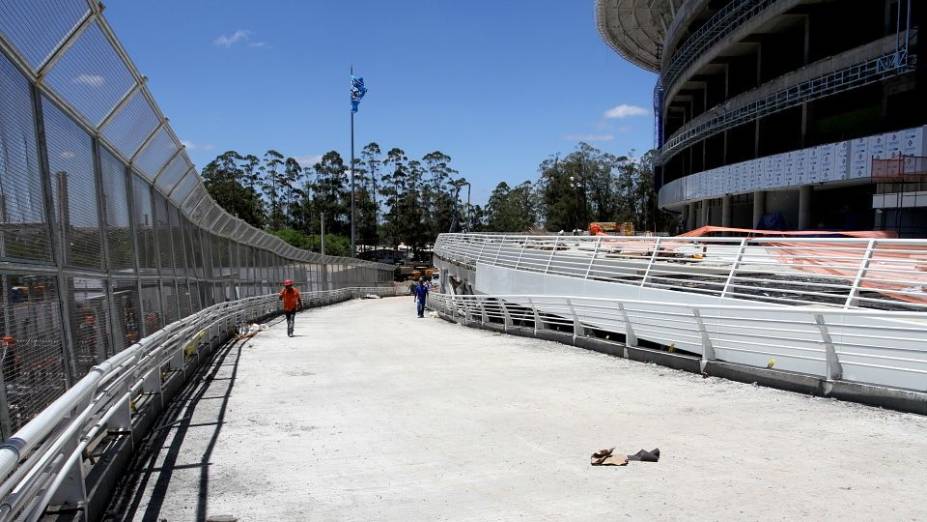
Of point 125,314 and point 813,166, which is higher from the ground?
point 813,166

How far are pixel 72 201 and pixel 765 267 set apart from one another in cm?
1061

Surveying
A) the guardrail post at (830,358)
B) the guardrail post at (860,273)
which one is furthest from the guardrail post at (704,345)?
the guardrail post at (830,358)

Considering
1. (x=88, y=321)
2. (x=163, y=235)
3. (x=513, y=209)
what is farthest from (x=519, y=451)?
(x=513, y=209)

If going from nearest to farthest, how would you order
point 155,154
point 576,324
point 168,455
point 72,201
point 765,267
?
point 72,201 → point 168,455 → point 155,154 → point 765,267 → point 576,324

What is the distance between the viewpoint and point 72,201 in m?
5.36

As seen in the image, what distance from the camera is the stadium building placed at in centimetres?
2564

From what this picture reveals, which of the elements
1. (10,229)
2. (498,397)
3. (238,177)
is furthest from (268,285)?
(238,177)

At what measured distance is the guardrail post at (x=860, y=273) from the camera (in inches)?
367

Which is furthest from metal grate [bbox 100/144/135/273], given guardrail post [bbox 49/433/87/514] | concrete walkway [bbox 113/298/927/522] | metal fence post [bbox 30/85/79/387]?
guardrail post [bbox 49/433/87/514]

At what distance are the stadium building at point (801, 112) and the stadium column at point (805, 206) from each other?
0.15 feet

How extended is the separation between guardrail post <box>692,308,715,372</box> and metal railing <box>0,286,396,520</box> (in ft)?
22.8

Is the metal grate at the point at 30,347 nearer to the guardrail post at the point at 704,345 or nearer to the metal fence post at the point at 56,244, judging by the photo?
the metal fence post at the point at 56,244

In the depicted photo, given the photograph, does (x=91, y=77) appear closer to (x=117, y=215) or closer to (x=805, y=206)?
(x=117, y=215)

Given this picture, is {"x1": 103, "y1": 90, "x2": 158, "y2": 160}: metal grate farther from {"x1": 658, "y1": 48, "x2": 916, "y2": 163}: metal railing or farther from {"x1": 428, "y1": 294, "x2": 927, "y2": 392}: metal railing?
{"x1": 658, "y1": 48, "x2": 916, "y2": 163}: metal railing
